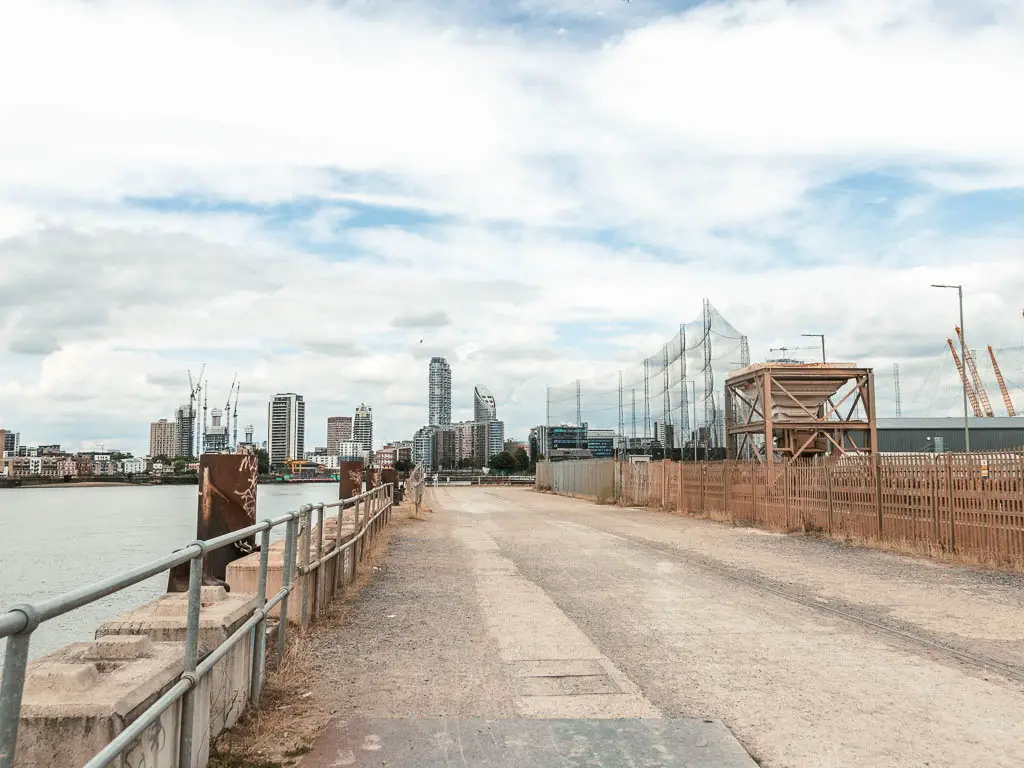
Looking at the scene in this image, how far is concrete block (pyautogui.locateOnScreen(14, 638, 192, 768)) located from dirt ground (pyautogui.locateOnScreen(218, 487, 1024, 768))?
1.23 metres

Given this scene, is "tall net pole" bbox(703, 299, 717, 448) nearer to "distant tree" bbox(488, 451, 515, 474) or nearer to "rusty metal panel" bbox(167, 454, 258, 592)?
"rusty metal panel" bbox(167, 454, 258, 592)

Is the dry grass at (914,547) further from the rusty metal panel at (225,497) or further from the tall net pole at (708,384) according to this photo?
the tall net pole at (708,384)

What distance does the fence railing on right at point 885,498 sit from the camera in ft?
48.1

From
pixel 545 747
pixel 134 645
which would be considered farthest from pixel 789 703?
pixel 134 645

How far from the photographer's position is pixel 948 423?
2783 inches

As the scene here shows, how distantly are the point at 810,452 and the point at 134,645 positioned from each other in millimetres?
29460

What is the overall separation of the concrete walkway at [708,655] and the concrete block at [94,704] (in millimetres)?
1350

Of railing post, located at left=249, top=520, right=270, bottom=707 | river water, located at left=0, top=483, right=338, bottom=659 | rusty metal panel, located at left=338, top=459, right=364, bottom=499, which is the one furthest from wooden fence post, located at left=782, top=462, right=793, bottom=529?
railing post, located at left=249, top=520, right=270, bottom=707

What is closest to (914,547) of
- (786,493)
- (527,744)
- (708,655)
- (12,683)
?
(786,493)

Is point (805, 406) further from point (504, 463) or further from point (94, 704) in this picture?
point (504, 463)

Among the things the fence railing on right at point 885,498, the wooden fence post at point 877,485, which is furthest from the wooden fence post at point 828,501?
the wooden fence post at point 877,485

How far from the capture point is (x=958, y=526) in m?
15.7

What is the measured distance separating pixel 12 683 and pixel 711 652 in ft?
21.2

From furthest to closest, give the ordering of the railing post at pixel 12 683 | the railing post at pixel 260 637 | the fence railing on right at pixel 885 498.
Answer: the fence railing on right at pixel 885 498, the railing post at pixel 260 637, the railing post at pixel 12 683
